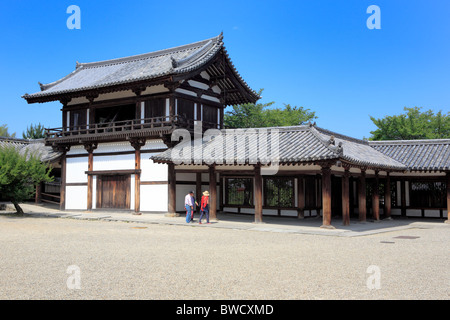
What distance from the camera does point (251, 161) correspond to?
17.4 metres

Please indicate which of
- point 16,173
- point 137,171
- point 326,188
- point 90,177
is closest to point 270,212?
point 326,188

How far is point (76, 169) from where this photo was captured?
25688 millimetres

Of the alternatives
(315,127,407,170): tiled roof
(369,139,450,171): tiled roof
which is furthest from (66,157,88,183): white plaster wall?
(369,139,450,171): tiled roof

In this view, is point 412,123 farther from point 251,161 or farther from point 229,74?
point 251,161

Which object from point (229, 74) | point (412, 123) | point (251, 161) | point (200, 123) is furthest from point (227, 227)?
point (412, 123)

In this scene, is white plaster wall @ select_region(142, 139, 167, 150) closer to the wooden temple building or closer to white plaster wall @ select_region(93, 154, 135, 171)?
the wooden temple building

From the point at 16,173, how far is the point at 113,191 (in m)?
5.28

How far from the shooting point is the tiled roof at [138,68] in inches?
877

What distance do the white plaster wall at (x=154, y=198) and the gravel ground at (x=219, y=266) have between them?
7.70 metres

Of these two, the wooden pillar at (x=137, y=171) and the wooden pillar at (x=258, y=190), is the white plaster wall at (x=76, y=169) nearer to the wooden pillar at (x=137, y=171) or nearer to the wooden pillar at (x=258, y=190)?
the wooden pillar at (x=137, y=171)

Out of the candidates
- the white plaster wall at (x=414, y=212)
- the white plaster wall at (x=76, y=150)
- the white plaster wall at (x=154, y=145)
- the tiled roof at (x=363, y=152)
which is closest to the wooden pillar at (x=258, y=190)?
the tiled roof at (x=363, y=152)

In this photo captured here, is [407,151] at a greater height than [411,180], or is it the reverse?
[407,151]

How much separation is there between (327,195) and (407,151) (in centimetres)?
990
